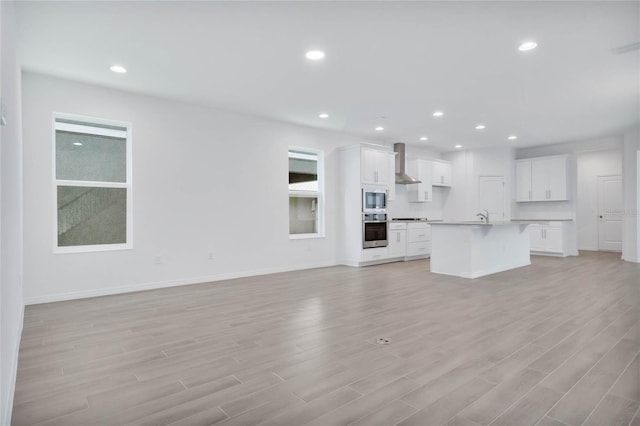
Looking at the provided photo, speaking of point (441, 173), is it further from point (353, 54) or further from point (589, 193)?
point (353, 54)

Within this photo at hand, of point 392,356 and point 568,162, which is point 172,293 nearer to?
point 392,356

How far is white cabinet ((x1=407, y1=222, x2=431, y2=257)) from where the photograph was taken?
8.15 m

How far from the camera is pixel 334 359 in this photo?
2.64m

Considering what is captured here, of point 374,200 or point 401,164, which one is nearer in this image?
point 374,200

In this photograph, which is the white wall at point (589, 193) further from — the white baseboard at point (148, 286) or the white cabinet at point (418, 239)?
the white baseboard at point (148, 286)

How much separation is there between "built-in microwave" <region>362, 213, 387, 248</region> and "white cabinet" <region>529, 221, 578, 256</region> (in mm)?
4060

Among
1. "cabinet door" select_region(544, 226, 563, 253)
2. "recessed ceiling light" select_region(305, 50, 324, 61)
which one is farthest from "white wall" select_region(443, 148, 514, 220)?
"recessed ceiling light" select_region(305, 50, 324, 61)

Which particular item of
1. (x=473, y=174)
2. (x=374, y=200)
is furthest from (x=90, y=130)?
(x=473, y=174)

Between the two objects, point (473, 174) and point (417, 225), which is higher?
point (473, 174)

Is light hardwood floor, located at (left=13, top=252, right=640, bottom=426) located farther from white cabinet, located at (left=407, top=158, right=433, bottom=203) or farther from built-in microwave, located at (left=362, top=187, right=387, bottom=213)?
white cabinet, located at (left=407, top=158, right=433, bottom=203)

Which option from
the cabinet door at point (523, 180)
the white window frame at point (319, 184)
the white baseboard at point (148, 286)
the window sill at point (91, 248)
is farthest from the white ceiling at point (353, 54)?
the cabinet door at point (523, 180)

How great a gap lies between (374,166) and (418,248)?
7.56 ft

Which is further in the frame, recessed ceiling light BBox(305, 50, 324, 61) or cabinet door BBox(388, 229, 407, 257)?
cabinet door BBox(388, 229, 407, 257)

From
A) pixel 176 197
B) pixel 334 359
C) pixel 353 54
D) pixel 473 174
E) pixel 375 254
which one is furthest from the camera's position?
pixel 473 174
